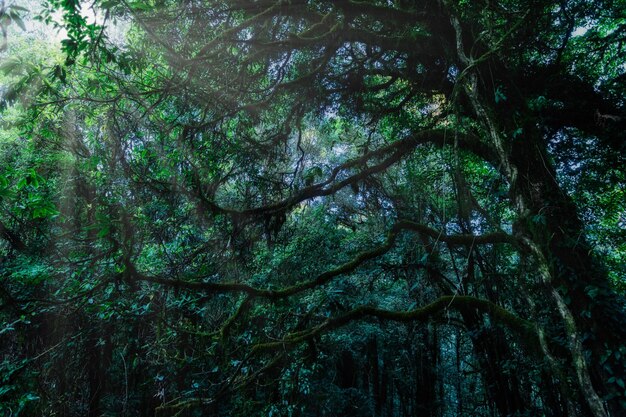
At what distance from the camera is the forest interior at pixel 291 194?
387 centimetres

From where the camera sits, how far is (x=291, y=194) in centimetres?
554

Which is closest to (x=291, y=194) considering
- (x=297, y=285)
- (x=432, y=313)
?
(x=297, y=285)

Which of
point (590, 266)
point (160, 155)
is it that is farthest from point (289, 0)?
point (590, 266)

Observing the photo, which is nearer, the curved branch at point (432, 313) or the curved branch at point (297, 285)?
the curved branch at point (432, 313)

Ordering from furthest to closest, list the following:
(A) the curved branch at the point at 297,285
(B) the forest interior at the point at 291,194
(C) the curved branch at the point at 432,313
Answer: (A) the curved branch at the point at 297,285 < (B) the forest interior at the point at 291,194 < (C) the curved branch at the point at 432,313

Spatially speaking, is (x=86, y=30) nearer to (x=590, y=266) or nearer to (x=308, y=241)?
(x=308, y=241)

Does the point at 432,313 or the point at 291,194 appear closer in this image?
the point at 432,313

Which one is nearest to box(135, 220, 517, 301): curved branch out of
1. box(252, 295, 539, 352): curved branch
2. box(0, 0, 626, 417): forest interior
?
box(0, 0, 626, 417): forest interior

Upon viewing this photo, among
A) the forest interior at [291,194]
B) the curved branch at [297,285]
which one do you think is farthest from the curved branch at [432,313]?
the curved branch at [297,285]

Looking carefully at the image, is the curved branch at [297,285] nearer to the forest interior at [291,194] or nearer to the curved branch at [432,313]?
the forest interior at [291,194]

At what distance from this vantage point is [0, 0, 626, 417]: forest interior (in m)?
3.87

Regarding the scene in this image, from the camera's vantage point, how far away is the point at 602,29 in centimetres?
534

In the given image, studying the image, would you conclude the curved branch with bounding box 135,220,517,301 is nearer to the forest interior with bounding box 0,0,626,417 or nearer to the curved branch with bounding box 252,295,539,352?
the forest interior with bounding box 0,0,626,417

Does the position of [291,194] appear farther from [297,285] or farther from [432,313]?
[432,313]
